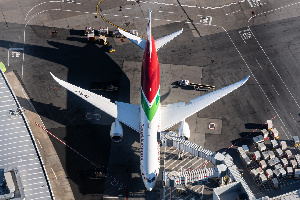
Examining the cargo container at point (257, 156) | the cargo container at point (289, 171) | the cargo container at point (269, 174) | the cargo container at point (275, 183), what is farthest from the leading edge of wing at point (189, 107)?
the cargo container at point (275, 183)

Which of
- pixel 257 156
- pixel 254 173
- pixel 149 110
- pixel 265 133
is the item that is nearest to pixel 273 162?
pixel 257 156

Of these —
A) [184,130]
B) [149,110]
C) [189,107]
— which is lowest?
[184,130]

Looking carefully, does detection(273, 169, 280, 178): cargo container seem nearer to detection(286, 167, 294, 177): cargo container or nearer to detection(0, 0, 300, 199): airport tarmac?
detection(286, 167, 294, 177): cargo container

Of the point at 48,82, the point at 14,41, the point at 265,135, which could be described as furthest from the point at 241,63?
the point at 14,41

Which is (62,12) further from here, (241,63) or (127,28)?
(241,63)

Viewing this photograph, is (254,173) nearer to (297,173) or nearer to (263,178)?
(263,178)

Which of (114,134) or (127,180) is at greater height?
(114,134)
